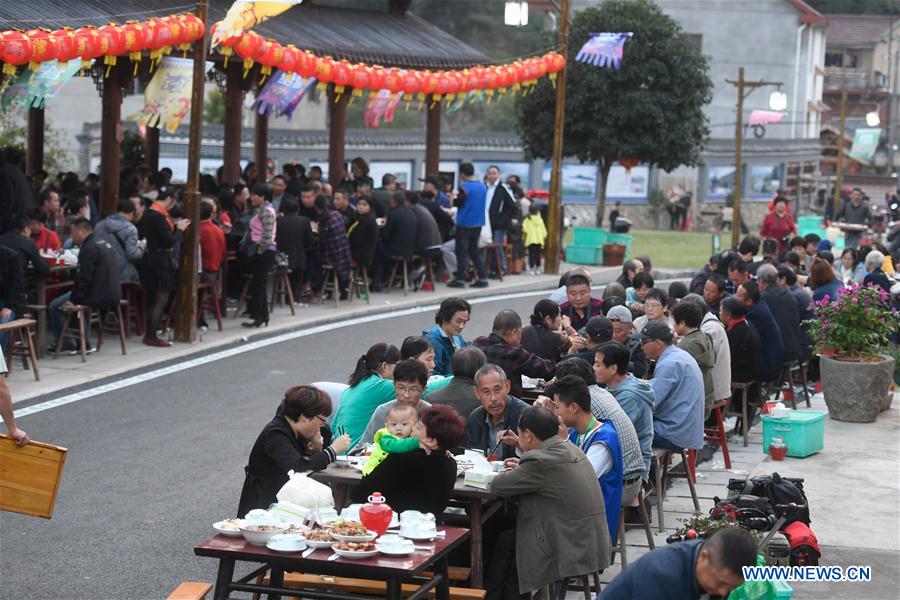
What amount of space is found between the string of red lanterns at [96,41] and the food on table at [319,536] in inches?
389

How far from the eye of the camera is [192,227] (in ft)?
54.1

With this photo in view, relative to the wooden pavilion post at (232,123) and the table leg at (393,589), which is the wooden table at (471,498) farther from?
the wooden pavilion post at (232,123)

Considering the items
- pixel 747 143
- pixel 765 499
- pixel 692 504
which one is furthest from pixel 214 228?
pixel 747 143

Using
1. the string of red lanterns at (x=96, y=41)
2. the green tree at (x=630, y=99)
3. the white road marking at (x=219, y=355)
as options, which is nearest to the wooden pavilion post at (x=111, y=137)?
the string of red lanterns at (x=96, y=41)

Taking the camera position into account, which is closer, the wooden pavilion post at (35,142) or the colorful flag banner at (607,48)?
the wooden pavilion post at (35,142)

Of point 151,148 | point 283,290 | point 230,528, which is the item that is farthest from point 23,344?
point 151,148

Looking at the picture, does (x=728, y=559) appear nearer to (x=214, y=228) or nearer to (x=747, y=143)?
(x=214, y=228)

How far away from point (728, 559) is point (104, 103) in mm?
16524

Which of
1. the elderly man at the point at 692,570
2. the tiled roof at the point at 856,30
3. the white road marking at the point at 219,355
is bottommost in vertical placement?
the white road marking at the point at 219,355

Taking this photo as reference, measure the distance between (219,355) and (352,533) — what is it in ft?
32.6

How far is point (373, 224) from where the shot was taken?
66.3 feet

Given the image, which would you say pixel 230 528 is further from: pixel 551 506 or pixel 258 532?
pixel 551 506

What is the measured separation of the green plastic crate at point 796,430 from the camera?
12453 mm

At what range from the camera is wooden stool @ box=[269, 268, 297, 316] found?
757 inches
